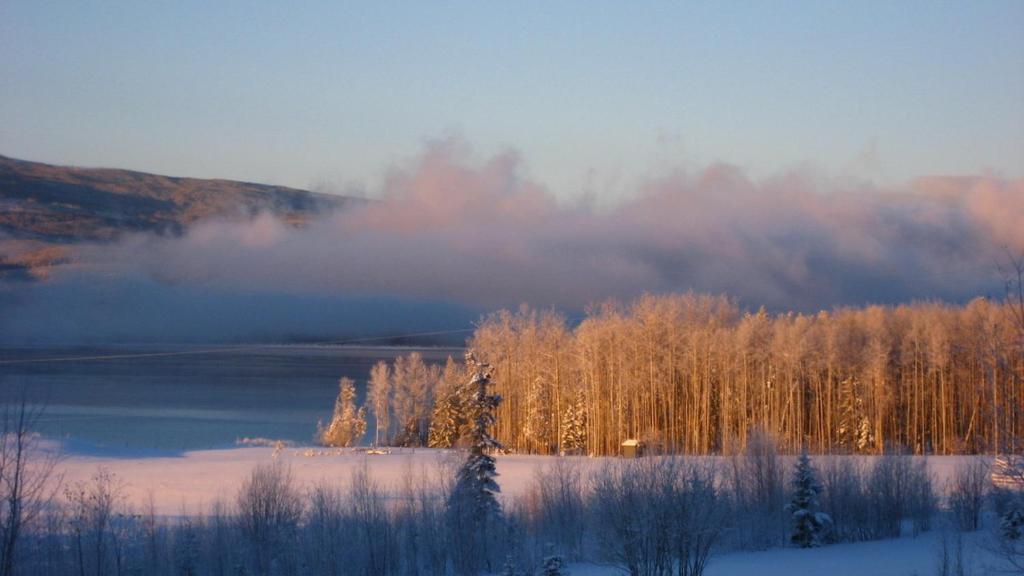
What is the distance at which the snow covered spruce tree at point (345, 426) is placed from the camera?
59.1 m

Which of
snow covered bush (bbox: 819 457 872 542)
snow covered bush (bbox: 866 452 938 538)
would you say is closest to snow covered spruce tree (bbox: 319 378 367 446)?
snow covered bush (bbox: 819 457 872 542)

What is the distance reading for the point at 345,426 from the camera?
196 feet

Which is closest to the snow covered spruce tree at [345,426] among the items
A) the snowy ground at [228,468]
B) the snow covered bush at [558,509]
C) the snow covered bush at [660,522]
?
the snowy ground at [228,468]

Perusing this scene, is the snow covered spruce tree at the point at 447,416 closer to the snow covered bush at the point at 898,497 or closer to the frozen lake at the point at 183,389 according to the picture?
the frozen lake at the point at 183,389

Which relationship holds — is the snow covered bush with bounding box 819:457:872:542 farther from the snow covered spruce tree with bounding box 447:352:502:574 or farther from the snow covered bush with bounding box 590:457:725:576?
the snow covered bush with bounding box 590:457:725:576

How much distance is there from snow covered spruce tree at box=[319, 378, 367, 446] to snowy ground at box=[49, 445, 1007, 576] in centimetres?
933

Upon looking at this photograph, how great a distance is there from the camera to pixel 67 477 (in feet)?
109

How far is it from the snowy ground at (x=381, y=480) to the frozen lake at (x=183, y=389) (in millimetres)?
4590

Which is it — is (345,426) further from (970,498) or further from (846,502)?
(970,498)

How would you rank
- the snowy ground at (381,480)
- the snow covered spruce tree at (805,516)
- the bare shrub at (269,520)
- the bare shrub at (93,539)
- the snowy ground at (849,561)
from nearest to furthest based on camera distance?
the snowy ground at (849,561)
the bare shrub at (93,539)
the snowy ground at (381,480)
the bare shrub at (269,520)
the snow covered spruce tree at (805,516)

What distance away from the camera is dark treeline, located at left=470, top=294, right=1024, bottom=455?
2162 inches

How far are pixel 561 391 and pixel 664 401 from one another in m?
7.38

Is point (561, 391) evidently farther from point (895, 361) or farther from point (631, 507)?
point (631, 507)

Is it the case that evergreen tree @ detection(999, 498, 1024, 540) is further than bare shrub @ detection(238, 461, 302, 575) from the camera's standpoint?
No
